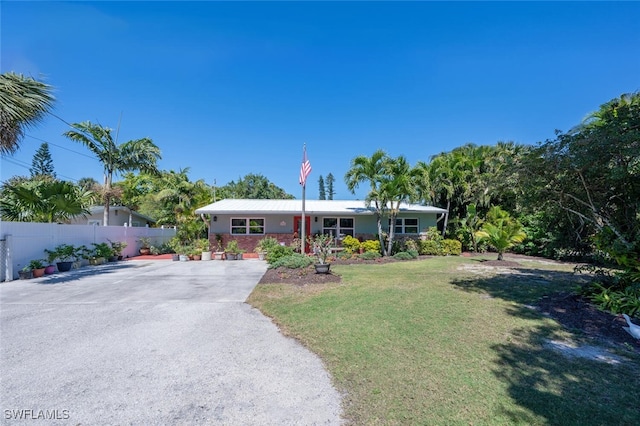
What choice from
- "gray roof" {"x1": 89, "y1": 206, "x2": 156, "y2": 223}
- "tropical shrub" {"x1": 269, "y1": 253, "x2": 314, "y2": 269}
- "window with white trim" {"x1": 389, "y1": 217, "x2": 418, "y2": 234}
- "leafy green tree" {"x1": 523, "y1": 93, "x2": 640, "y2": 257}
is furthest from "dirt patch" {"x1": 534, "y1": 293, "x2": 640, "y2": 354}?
"gray roof" {"x1": 89, "y1": 206, "x2": 156, "y2": 223}

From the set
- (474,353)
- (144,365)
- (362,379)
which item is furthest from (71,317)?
(474,353)

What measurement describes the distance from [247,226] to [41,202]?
30.8 ft

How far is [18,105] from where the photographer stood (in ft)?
25.8

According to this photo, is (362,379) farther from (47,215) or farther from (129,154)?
(129,154)

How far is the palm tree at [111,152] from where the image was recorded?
16688 millimetres

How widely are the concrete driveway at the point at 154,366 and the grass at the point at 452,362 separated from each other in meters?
0.45

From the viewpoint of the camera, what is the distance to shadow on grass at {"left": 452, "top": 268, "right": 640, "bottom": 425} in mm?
2715

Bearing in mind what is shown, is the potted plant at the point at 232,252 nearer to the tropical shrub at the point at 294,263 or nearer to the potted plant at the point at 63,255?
the tropical shrub at the point at 294,263

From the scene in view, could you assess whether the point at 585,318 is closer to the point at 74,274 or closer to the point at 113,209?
the point at 74,274

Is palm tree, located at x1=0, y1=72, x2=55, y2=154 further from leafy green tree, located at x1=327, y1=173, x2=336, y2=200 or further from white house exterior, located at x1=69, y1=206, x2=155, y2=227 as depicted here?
leafy green tree, located at x1=327, y1=173, x2=336, y2=200

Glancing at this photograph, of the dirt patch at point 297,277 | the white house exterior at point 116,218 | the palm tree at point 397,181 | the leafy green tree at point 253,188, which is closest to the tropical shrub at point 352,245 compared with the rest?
the palm tree at point 397,181

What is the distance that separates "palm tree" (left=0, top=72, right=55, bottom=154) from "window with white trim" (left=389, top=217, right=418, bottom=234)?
16.9 meters

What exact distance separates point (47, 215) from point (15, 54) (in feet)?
19.2

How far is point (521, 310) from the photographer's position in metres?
5.94
